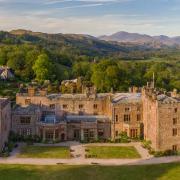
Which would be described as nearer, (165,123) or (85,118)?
(165,123)

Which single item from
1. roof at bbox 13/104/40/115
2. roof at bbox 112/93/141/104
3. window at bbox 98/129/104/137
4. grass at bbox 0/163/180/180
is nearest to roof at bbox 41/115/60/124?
roof at bbox 13/104/40/115

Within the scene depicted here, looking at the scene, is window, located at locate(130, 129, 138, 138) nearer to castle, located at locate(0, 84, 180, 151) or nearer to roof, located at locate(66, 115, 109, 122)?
castle, located at locate(0, 84, 180, 151)

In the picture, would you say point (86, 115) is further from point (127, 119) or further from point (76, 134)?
point (127, 119)

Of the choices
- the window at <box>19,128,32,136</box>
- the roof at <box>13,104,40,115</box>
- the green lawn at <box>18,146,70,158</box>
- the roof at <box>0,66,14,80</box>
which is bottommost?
the green lawn at <box>18,146,70,158</box>

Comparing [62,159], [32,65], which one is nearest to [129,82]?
[32,65]

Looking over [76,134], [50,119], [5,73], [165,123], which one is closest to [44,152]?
[50,119]

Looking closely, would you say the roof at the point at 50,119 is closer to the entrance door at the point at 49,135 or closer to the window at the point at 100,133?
the entrance door at the point at 49,135

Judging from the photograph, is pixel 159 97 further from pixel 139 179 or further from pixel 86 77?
pixel 86 77
